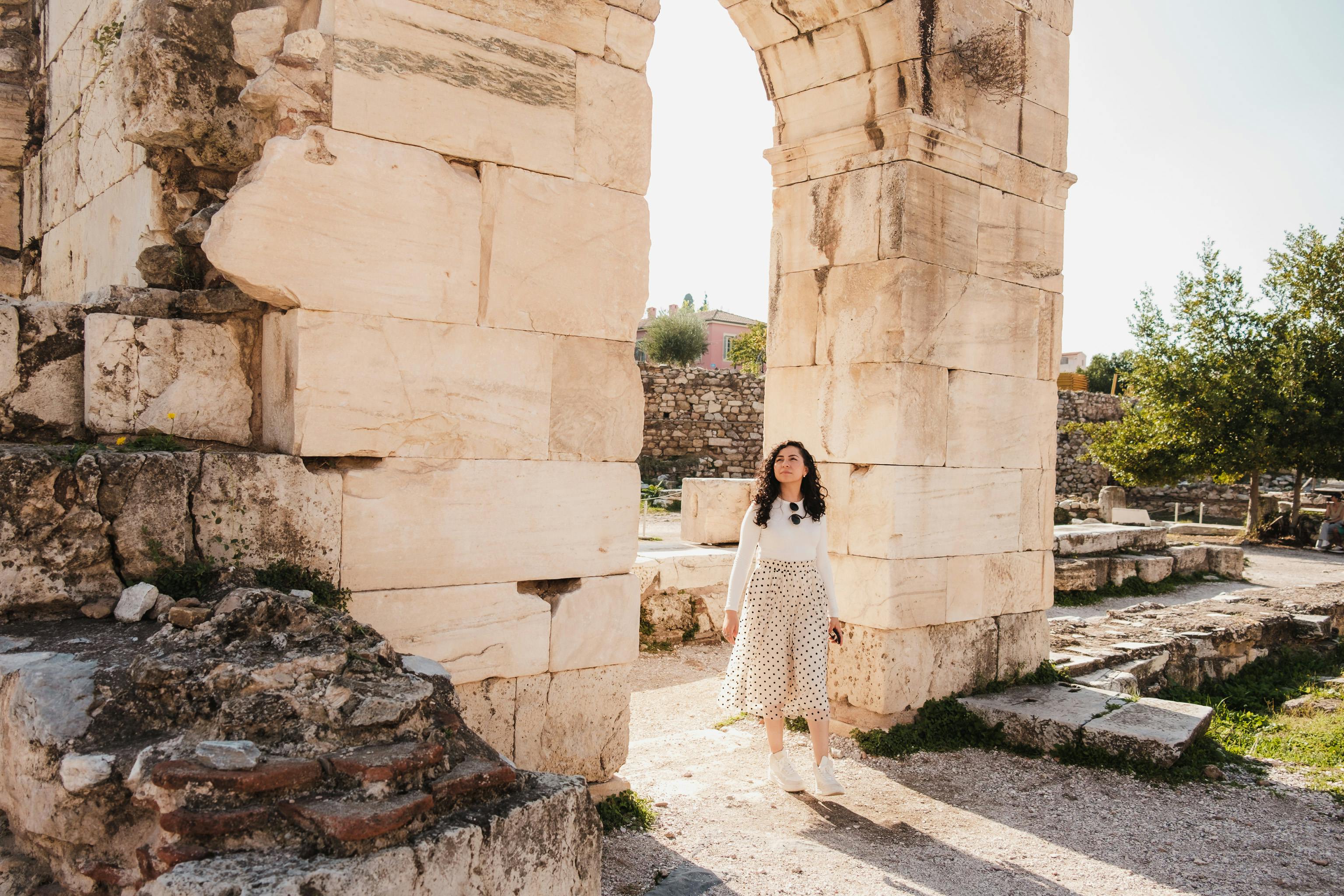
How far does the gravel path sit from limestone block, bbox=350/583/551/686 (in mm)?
853

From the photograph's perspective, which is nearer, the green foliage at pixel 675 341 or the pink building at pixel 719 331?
the green foliage at pixel 675 341

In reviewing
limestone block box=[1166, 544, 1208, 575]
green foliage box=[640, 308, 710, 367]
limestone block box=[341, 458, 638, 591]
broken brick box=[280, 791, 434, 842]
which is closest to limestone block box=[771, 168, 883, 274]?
limestone block box=[341, 458, 638, 591]

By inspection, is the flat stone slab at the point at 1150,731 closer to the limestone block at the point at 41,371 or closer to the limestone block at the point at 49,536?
the limestone block at the point at 49,536

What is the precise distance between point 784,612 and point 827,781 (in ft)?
2.72

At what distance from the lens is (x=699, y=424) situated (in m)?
23.5

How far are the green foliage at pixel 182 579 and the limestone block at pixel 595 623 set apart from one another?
1325 millimetres

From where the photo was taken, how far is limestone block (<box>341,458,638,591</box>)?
3.39 meters

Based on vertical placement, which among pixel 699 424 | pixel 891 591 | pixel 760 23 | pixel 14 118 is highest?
pixel 760 23

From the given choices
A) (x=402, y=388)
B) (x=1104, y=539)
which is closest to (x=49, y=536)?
(x=402, y=388)

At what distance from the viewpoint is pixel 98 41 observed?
3973 millimetres

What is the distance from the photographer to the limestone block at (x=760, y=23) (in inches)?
237

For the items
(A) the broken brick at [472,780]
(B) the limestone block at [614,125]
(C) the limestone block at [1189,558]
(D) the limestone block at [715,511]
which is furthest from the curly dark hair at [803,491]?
(C) the limestone block at [1189,558]

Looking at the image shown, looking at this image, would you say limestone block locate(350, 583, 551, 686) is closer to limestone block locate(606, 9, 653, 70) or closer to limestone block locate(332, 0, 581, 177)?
limestone block locate(332, 0, 581, 177)

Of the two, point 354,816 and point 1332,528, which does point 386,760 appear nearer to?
point 354,816
